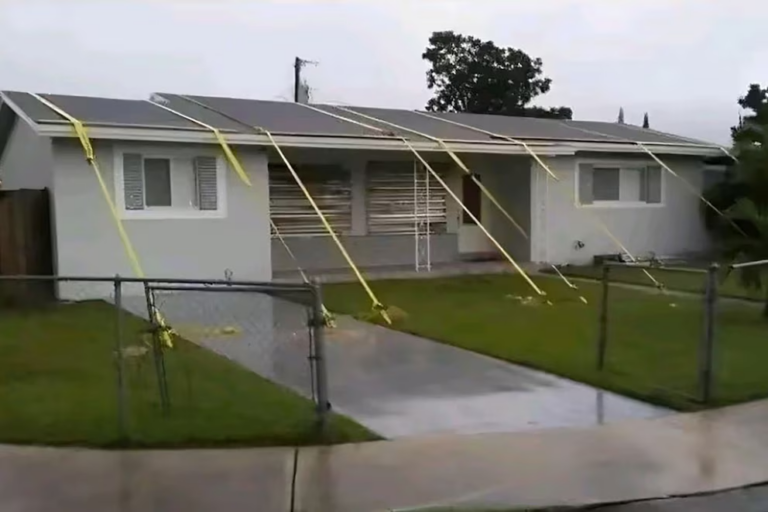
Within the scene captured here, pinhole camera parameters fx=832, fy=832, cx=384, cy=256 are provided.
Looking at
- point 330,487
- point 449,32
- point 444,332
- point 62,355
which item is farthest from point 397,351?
point 449,32

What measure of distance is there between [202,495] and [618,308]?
9652 mm

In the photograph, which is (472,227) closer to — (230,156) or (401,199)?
(401,199)

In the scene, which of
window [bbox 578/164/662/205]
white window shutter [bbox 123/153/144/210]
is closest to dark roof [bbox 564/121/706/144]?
window [bbox 578/164/662/205]

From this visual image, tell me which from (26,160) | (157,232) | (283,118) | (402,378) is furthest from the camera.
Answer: (283,118)

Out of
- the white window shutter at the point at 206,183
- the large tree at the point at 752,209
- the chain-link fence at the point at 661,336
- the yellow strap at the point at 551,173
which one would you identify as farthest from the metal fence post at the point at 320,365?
the yellow strap at the point at 551,173

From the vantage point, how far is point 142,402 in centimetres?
752

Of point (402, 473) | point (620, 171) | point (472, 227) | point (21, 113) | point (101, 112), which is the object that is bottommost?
point (402, 473)

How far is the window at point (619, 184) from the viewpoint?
2058 cm

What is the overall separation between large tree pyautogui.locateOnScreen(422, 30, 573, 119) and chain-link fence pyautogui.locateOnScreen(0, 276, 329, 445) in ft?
127

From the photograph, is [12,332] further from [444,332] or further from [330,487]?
[330,487]

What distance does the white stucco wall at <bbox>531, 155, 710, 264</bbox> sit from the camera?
19.8m

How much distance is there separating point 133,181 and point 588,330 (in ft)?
27.8

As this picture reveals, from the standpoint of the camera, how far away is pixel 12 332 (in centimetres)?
1132

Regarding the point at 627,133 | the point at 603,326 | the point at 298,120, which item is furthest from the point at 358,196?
the point at 603,326
